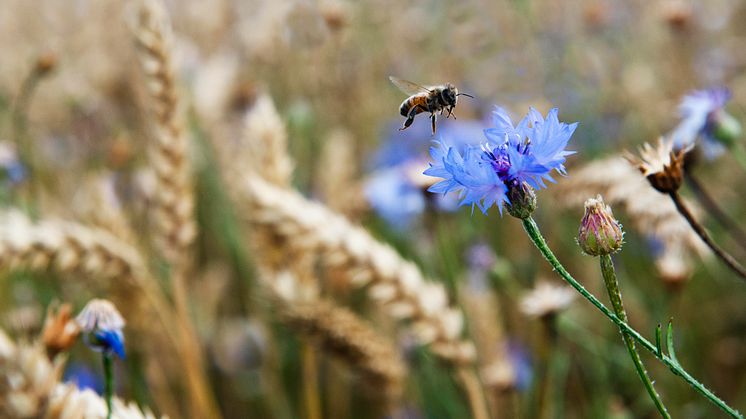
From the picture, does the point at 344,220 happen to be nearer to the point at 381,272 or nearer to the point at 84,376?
the point at 381,272

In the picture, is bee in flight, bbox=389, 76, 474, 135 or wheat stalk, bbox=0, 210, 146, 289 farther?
wheat stalk, bbox=0, 210, 146, 289

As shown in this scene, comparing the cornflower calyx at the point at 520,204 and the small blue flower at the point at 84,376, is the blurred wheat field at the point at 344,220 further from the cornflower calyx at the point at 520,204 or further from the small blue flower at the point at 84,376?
the cornflower calyx at the point at 520,204

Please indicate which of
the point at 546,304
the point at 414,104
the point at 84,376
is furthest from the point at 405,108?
the point at 84,376

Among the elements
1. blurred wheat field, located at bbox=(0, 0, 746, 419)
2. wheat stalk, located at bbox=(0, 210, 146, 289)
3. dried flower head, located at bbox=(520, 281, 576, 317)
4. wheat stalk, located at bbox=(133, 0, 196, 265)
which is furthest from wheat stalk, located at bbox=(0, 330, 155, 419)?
dried flower head, located at bbox=(520, 281, 576, 317)

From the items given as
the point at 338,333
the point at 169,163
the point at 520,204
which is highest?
the point at 169,163

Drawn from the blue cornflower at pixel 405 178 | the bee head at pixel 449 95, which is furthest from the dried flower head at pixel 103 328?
the blue cornflower at pixel 405 178

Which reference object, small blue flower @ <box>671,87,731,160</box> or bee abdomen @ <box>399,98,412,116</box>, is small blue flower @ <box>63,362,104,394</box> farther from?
small blue flower @ <box>671,87,731,160</box>

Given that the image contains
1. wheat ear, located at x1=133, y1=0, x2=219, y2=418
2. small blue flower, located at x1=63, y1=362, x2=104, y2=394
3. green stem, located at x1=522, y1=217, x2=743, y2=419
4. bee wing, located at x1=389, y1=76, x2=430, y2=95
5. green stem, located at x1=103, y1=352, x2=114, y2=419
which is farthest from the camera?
small blue flower, located at x1=63, y1=362, x2=104, y2=394
